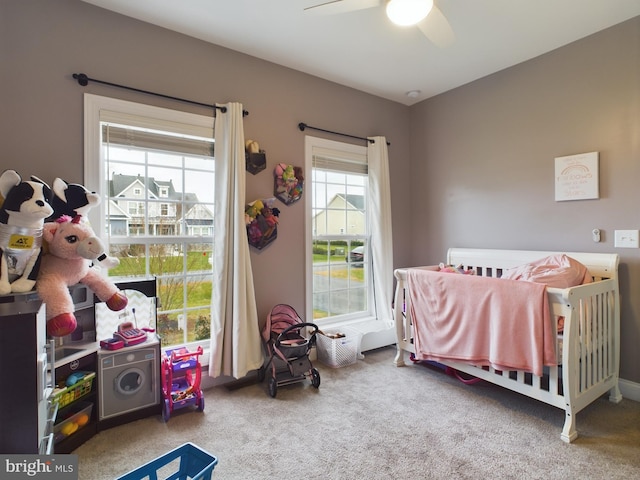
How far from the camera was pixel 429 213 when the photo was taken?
354cm

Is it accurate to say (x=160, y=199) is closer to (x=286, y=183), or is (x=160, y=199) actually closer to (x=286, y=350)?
(x=286, y=183)

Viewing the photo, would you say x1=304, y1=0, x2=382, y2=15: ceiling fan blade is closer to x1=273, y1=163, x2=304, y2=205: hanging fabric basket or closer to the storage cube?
x1=273, y1=163, x2=304, y2=205: hanging fabric basket

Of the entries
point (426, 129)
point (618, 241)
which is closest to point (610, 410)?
point (618, 241)

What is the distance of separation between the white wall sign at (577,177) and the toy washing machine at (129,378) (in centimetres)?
308

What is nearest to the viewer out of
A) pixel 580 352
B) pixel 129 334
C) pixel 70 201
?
pixel 70 201

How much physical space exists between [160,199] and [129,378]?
118 centimetres

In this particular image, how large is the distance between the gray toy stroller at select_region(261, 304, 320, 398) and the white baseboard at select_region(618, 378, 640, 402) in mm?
2109

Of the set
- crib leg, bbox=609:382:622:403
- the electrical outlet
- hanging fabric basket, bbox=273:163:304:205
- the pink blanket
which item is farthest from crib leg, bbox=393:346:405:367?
the electrical outlet

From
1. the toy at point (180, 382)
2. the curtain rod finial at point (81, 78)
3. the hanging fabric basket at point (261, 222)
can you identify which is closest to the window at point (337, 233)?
the hanging fabric basket at point (261, 222)

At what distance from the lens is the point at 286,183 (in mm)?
2756

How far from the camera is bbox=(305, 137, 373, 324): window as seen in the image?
9.96 feet

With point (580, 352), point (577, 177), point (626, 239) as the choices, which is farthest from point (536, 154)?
point (580, 352)

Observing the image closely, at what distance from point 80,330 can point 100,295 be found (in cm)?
32

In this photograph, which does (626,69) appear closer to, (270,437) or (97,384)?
(270,437)
